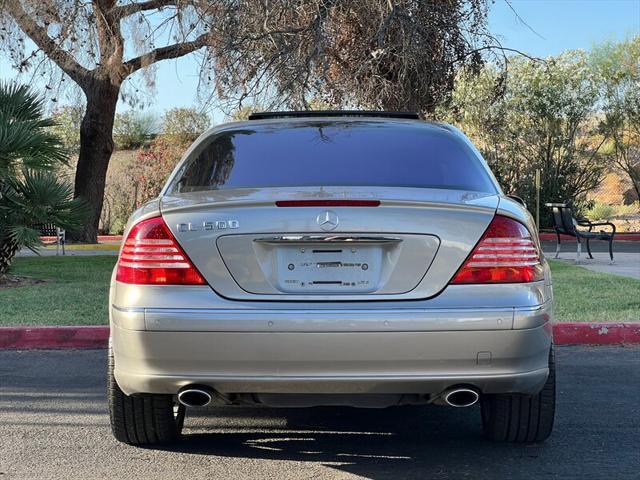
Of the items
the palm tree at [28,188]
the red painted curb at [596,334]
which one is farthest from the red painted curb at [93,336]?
the palm tree at [28,188]

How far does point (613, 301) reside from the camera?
880 centimetres

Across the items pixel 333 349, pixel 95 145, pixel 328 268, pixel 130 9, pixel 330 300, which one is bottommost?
pixel 333 349

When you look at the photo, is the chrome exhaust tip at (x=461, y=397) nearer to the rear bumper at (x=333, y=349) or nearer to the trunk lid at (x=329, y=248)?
the rear bumper at (x=333, y=349)

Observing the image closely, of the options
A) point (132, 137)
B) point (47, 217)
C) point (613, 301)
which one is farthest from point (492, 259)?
point (132, 137)

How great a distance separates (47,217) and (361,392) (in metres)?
8.06

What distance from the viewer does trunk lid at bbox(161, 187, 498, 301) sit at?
3.61m

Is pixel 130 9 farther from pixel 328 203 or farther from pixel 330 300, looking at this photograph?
pixel 330 300

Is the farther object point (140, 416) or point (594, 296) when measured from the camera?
point (594, 296)

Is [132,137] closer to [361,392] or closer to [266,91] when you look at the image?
[266,91]

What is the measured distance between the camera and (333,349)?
3535 mm

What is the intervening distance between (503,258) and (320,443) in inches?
55.4

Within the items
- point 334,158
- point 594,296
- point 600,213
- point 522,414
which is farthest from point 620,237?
point 334,158

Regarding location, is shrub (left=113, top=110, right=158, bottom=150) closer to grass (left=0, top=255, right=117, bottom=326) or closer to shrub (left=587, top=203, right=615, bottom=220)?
shrub (left=587, top=203, right=615, bottom=220)

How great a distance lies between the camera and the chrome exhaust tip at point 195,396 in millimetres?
3686
